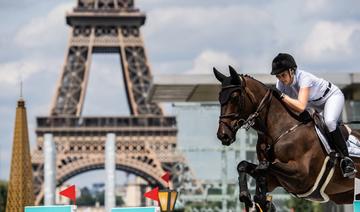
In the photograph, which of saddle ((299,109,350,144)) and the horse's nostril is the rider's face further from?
the horse's nostril

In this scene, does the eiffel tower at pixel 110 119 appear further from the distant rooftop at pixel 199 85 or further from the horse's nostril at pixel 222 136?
the horse's nostril at pixel 222 136

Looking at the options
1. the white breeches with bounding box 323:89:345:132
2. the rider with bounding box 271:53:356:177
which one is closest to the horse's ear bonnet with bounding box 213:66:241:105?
the rider with bounding box 271:53:356:177

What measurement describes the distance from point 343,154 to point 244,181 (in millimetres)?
1143

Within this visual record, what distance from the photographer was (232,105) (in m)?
8.53

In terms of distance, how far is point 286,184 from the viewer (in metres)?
8.59

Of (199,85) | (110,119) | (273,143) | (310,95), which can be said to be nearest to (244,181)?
(273,143)

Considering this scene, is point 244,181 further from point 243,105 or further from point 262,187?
point 243,105

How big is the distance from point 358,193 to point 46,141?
92.0 ft

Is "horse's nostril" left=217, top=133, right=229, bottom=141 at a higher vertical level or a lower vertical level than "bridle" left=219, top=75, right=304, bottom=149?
lower

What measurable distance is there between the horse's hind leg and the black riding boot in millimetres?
892

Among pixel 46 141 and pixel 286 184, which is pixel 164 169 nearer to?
pixel 46 141

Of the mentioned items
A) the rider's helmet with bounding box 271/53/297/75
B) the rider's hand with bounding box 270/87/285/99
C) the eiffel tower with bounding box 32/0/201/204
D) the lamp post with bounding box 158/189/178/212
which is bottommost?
the lamp post with bounding box 158/189/178/212

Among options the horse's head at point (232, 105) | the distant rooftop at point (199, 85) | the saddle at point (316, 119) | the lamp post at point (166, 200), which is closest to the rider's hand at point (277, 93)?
the saddle at point (316, 119)

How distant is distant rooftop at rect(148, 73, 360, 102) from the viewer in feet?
87.0
